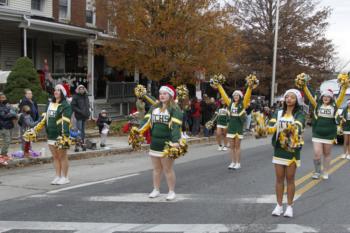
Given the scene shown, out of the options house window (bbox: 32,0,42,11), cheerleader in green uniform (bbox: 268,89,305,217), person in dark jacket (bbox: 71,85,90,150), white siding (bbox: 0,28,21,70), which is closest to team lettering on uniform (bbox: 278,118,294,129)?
A: cheerleader in green uniform (bbox: 268,89,305,217)

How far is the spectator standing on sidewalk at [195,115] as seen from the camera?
20.0 meters

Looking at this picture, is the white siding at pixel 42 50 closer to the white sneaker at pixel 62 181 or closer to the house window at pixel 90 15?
the house window at pixel 90 15

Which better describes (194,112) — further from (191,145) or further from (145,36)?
(145,36)

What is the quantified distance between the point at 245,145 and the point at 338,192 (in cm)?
946

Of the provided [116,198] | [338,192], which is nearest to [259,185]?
[338,192]

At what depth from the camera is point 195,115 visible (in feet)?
66.3

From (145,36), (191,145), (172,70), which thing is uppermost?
(145,36)

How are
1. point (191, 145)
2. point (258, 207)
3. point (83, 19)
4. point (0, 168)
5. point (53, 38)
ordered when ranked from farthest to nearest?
point (83, 19)
point (53, 38)
point (191, 145)
point (0, 168)
point (258, 207)

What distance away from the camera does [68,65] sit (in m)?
24.4

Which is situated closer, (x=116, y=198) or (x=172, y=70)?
(x=116, y=198)

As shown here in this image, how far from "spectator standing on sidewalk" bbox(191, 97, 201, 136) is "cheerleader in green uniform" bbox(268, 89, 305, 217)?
12918 millimetres

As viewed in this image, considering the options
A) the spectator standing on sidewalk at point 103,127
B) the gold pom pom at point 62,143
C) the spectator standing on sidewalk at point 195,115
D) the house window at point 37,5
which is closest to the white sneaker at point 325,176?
the gold pom pom at point 62,143

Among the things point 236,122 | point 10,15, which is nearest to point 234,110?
point 236,122

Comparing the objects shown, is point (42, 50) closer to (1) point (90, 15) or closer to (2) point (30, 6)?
→ (2) point (30, 6)
